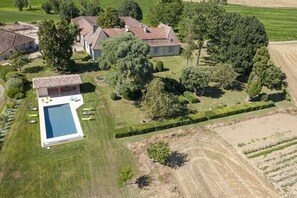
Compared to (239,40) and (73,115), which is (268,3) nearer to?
(239,40)

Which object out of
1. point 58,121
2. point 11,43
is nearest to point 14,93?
point 58,121

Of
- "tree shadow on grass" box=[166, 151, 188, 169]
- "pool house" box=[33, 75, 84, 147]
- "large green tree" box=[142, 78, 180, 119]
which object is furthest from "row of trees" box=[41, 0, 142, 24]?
"tree shadow on grass" box=[166, 151, 188, 169]

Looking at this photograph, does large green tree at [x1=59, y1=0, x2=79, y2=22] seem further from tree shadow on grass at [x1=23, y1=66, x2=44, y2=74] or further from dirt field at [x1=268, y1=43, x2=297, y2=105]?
dirt field at [x1=268, y1=43, x2=297, y2=105]

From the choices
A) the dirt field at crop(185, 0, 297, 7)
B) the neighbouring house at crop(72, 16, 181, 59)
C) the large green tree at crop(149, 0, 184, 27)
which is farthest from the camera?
the dirt field at crop(185, 0, 297, 7)

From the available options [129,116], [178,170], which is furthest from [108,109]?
[178,170]

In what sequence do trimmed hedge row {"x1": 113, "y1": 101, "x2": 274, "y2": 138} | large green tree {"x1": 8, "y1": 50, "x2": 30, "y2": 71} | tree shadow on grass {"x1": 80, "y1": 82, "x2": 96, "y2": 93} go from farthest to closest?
large green tree {"x1": 8, "y1": 50, "x2": 30, "y2": 71}, tree shadow on grass {"x1": 80, "y1": 82, "x2": 96, "y2": 93}, trimmed hedge row {"x1": 113, "y1": 101, "x2": 274, "y2": 138}

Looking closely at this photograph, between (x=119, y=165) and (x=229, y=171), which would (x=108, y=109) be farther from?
(x=229, y=171)
